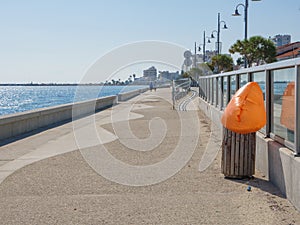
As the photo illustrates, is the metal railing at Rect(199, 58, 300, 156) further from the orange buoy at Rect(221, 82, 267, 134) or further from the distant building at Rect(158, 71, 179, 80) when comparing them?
the distant building at Rect(158, 71, 179, 80)

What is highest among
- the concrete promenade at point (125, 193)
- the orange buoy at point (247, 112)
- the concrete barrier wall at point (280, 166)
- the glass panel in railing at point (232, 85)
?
the glass panel in railing at point (232, 85)

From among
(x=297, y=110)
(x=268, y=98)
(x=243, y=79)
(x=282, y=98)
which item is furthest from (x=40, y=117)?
(x=297, y=110)

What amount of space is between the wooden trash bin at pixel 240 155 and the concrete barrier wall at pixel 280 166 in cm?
23

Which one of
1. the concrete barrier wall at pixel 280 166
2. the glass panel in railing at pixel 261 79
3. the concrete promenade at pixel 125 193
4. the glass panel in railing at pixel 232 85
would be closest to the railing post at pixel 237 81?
the glass panel in railing at pixel 232 85

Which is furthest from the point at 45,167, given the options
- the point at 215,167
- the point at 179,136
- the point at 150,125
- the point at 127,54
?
the point at 127,54

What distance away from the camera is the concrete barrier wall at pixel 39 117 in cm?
1351

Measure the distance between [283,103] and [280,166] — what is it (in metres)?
1.06

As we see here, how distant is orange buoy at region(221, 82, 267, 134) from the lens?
7.57m

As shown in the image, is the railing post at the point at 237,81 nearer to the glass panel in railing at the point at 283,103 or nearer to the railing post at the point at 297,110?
the glass panel in railing at the point at 283,103

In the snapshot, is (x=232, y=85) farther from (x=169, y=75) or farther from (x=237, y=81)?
(x=169, y=75)

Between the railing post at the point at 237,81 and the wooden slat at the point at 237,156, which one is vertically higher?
the railing post at the point at 237,81

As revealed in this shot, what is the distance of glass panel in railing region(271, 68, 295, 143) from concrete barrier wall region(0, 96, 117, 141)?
8160mm

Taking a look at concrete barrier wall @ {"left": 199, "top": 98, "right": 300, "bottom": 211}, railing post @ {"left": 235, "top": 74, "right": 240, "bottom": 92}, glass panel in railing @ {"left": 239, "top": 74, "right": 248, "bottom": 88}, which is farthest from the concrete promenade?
glass panel in railing @ {"left": 239, "top": 74, "right": 248, "bottom": 88}

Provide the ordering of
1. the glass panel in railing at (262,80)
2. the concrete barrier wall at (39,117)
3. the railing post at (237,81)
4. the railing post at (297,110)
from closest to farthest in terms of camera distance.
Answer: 1. the railing post at (297,110)
2. the glass panel in railing at (262,80)
3. the railing post at (237,81)
4. the concrete barrier wall at (39,117)
